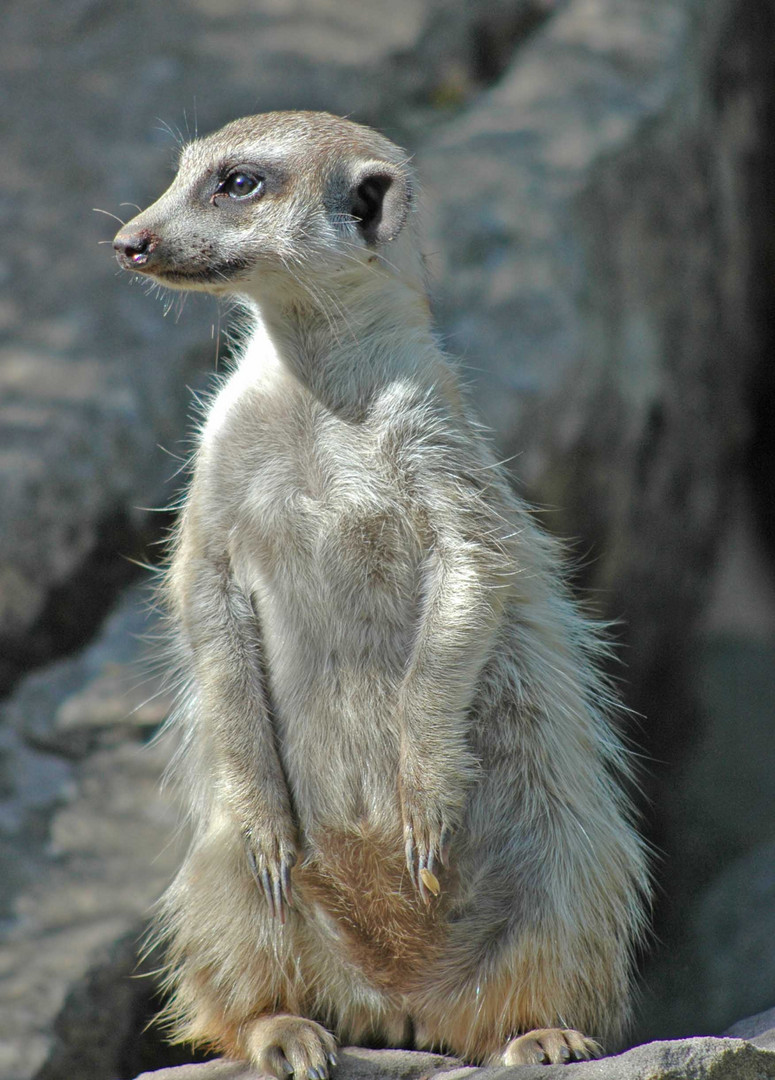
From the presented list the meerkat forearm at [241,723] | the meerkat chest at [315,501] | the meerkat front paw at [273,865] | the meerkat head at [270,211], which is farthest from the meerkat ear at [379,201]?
the meerkat front paw at [273,865]

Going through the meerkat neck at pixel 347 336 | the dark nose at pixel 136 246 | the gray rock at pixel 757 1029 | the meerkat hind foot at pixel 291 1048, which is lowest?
the gray rock at pixel 757 1029

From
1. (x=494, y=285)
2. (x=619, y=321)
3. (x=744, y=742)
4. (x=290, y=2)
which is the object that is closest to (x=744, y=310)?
(x=619, y=321)

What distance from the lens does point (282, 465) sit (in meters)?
2.75

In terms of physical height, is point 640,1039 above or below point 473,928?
below

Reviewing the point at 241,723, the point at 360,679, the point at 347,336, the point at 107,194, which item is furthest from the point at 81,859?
the point at 107,194

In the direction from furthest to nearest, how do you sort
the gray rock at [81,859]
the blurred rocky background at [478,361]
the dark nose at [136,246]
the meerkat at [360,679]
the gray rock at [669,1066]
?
the blurred rocky background at [478,361], the gray rock at [81,859], the meerkat at [360,679], the dark nose at [136,246], the gray rock at [669,1066]

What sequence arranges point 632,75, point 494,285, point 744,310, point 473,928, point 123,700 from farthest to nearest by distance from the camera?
1. point 744,310
2. point 632,75
3. point 494,285
4. point 123,700
5. point 473,928

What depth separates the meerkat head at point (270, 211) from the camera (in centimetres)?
261

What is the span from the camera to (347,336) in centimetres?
275

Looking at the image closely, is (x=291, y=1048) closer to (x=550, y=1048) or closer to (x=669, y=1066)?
(x=550, y=1048)

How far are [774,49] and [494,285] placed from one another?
264 cm

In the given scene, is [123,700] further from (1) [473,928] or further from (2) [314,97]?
(2) [314,97]

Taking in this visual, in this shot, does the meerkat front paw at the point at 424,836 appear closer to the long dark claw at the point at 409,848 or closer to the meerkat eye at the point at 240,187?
the long dark claw at the point at 409,848

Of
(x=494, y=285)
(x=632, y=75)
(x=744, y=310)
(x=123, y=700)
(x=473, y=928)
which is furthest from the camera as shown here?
(x=744, y=310)
